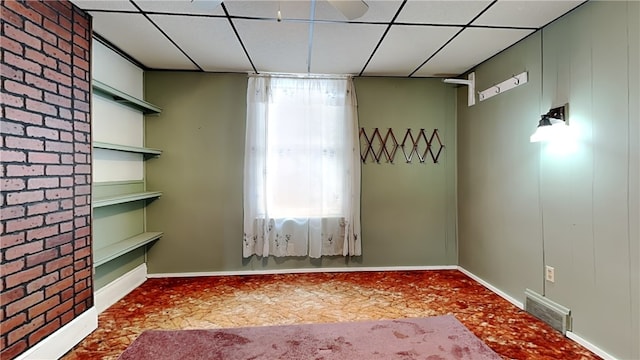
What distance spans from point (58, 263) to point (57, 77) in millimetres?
1211

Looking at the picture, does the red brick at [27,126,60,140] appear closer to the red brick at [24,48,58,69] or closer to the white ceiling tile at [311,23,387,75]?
the red brick at [24,48,58,69]

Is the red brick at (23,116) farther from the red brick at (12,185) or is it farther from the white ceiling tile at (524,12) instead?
the white ceiling tile at (524,12)

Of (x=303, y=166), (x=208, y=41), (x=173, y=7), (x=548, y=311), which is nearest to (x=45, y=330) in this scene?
(x=173, y=7)

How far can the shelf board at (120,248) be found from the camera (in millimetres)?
2500

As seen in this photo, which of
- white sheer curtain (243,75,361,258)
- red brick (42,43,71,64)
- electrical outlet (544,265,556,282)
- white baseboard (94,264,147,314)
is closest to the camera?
red brick (42,43,71,64)

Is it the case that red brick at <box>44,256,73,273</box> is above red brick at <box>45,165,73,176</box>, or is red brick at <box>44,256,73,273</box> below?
below

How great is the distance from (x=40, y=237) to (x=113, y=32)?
1674 mm

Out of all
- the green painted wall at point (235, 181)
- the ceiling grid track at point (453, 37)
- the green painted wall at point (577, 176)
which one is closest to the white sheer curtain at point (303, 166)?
the green painted wall at point (235, 181)

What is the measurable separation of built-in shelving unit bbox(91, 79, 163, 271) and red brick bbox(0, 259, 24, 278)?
64 centimetres

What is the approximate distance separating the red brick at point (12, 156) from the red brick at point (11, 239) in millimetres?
405

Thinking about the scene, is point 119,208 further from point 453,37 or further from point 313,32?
point 453,37

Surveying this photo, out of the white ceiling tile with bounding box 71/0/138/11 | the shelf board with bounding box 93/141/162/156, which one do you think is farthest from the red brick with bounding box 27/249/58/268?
the white ceiling tile with bounding box 71/0/138/11

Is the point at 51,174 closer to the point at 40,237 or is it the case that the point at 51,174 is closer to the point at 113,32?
the point at 40,237

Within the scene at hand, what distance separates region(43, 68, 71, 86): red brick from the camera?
76.7 inches
